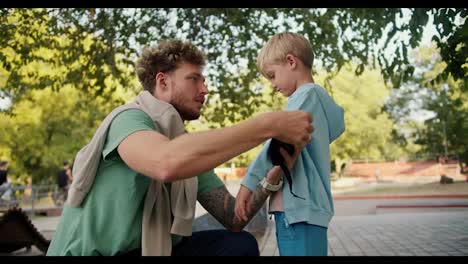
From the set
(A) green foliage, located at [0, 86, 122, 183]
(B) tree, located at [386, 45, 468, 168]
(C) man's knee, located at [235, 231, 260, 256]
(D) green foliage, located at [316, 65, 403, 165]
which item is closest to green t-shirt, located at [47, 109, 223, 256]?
(C) man's knee, located at [235, 231, 260, 256]

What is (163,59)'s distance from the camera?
6.56 feet

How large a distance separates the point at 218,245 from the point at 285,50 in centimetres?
91

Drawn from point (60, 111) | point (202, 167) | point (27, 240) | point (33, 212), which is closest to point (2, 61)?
point (27, 240)

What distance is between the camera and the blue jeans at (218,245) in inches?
75.7

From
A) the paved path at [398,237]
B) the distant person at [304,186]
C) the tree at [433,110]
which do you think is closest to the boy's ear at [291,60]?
the distant person at [304,186]

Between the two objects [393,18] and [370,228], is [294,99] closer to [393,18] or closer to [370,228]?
[393,18]

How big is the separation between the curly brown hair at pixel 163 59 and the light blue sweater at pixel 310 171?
0.47 m

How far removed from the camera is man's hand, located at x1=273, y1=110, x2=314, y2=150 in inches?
53.5

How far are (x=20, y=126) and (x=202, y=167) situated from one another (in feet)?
76.9

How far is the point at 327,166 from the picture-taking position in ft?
6.75

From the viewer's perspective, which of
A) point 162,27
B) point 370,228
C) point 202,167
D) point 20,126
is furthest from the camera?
point 20,126

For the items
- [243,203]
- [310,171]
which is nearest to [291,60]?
[310,171]

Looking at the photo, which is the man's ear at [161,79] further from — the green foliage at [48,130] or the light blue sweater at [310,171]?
the green foliage at [48,130]

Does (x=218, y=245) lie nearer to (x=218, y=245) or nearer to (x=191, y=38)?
(x=218, y=245)
